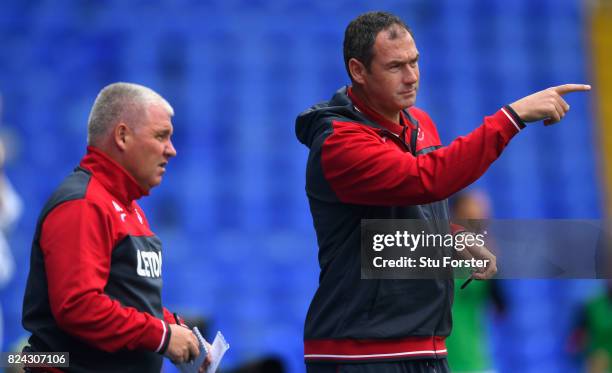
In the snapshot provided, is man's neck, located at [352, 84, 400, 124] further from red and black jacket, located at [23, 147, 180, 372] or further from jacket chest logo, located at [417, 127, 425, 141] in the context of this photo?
red and black jacket, located at [23, 147, 180, 372]

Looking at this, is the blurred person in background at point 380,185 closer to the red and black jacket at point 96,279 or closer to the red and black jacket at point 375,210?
the red and black jacket at point 375,210

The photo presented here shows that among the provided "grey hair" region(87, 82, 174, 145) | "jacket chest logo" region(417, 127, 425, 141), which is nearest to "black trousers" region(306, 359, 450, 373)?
"jacket chest logo" region(417, 127, 425, 141)

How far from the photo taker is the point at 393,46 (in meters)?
2.87

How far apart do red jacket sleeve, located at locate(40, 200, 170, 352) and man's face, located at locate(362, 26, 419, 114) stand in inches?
33.5

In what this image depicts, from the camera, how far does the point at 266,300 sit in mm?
7125

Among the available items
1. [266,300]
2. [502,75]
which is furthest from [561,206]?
[266,300]

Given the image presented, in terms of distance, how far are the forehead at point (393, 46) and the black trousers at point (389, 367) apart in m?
0.84

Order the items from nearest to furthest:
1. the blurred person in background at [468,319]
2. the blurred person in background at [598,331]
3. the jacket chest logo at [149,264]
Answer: the jacket chest logo at [149,264] < the blurred person in background at [468,319] < the blurred person in background at [598,331]

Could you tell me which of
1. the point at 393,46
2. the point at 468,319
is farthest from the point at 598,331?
the point at 393,46

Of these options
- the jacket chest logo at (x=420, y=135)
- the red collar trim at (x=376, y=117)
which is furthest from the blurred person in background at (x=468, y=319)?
the red collar trim at (x=376, y=117)

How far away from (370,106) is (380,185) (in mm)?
323

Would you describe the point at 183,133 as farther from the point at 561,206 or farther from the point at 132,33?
the point at 561,206

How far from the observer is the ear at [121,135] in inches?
115

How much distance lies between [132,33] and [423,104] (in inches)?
86.6
